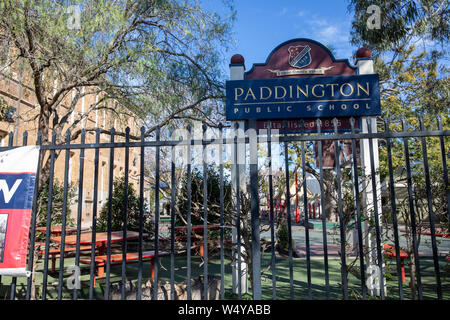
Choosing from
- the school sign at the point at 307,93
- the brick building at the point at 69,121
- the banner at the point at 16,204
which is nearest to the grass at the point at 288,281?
the banner at the point at 16,204

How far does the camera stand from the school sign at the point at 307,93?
5.88m

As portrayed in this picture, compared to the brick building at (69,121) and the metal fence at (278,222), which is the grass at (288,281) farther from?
the brick building at (69,121)

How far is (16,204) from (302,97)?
4.65 metres

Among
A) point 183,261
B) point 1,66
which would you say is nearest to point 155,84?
point 1,66

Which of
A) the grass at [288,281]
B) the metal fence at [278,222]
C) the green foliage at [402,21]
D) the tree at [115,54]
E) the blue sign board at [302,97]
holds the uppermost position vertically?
the green foliage at [402,21]

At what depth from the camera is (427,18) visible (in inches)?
500

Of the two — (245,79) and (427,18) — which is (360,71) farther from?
(427,18)

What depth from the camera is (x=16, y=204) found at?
3654 millimetres

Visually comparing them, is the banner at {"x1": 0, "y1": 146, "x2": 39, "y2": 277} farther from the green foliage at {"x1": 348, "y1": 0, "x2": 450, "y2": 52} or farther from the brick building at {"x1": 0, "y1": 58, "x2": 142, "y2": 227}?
the green foliage at {"x1": 348, "y1": 0, "x2": 450, "y2": 52}

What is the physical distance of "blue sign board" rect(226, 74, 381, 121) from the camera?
5.88 meters

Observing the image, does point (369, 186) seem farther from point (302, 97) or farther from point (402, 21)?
point (402, 21)

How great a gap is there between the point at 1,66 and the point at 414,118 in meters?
12.8

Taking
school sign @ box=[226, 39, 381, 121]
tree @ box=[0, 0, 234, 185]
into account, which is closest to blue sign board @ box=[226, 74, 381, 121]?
school sign @ box=[226, 39, 381, 121]
